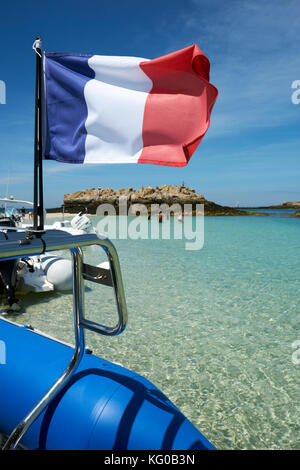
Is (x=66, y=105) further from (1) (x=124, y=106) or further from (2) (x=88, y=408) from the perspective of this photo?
(2) (x=88, y=408)

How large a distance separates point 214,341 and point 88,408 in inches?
119

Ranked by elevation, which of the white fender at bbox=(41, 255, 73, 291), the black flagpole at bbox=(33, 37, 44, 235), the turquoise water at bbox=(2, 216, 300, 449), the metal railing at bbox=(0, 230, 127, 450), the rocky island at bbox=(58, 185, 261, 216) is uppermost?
the rocky island at bbox=(58, 185, 261, 216)

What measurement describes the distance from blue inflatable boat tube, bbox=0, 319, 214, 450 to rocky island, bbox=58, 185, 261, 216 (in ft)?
175

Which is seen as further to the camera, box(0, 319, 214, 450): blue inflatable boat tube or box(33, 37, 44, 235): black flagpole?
box(33, 37, 44, 235): black flagpole

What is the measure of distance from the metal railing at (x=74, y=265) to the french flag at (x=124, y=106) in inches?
53.8

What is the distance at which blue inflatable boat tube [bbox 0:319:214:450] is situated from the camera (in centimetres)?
164

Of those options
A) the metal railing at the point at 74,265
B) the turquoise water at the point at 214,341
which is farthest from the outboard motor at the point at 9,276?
the metal railing at the point at 74,265

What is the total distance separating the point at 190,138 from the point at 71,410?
2217 mm

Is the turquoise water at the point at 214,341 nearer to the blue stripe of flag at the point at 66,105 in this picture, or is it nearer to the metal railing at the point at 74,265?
the metal railing at the point at 74,265

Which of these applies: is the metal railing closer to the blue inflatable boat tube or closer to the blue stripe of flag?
the blue inflatable boat tube

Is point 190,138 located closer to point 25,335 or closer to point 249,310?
point 25,335

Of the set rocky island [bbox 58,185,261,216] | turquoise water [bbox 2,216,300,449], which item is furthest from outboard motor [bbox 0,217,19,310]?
rocky island [bbox 58,185,261,216]

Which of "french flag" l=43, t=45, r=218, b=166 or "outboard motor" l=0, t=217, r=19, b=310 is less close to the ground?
"french flag" l=43, t=45, r=218, b=166

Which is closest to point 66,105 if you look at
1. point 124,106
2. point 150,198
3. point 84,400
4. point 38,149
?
point 124,106
